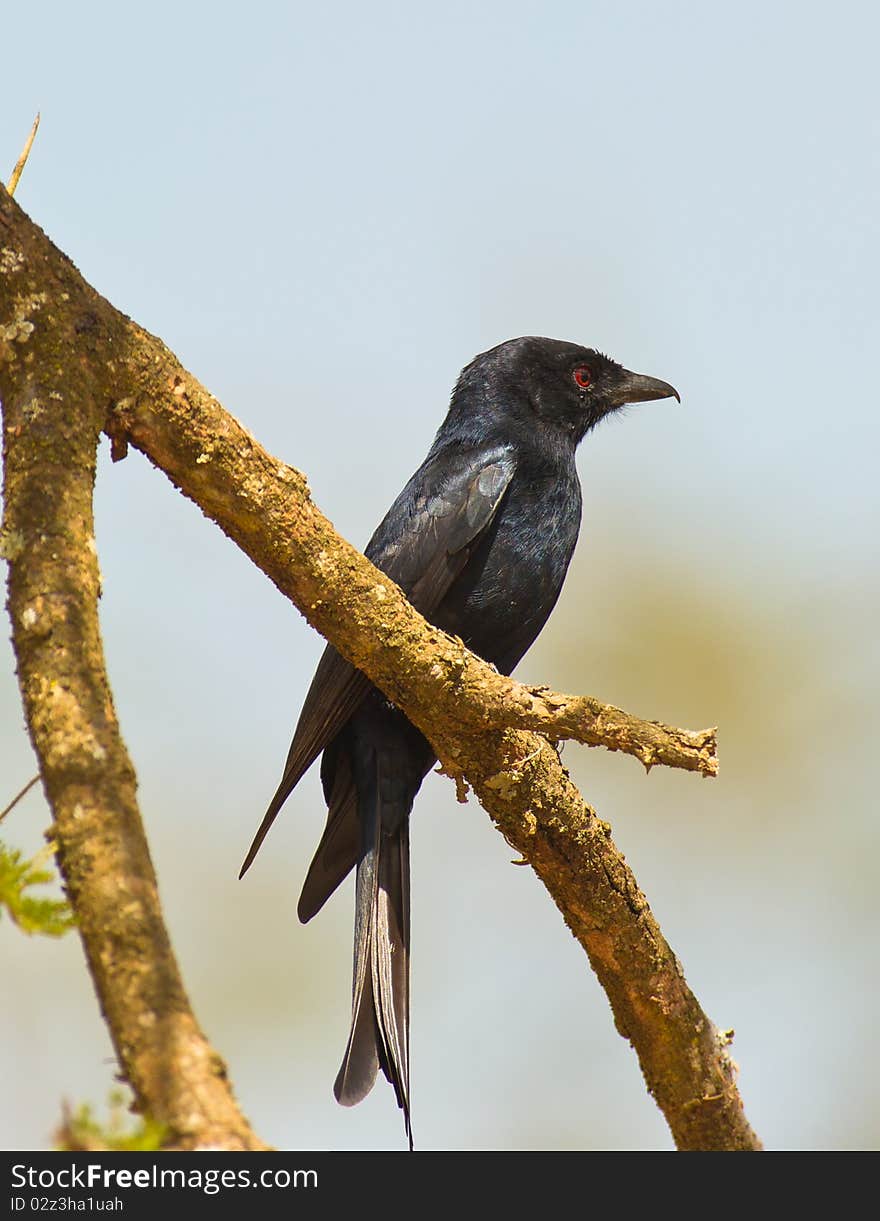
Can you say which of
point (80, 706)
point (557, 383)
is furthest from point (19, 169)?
point (557, 383)

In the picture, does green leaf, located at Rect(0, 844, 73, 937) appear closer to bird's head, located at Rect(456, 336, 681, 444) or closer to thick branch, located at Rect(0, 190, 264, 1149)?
thick branch, located at Rect(0, 190, 264, 1149)

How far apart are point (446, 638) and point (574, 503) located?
5.28ft

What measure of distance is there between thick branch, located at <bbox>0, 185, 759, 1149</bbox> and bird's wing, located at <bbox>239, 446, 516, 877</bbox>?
1.69ft

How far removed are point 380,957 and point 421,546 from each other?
1231 mm

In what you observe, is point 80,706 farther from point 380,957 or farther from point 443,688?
point 380,957

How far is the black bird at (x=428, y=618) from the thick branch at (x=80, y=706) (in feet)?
4.34

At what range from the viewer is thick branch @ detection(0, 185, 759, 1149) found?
267 cm

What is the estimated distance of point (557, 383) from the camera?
17.1 ft

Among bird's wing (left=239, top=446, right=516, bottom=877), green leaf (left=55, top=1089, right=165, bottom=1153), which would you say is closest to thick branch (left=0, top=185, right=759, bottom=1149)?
bird's wing (left=239, top=446, right=516, bottom=877)

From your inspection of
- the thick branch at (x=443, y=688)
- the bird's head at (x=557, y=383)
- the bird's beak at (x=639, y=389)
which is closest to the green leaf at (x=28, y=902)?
the thick branch at (x=443, y=688)
